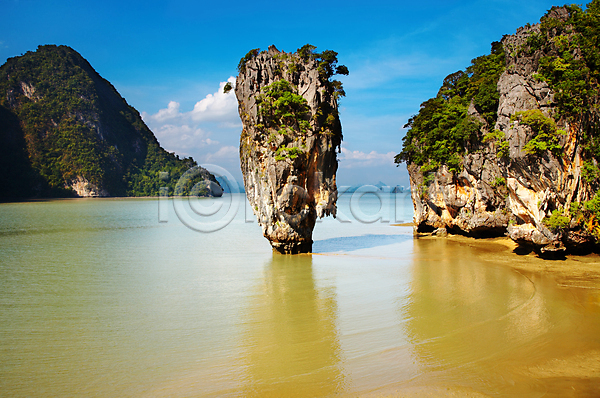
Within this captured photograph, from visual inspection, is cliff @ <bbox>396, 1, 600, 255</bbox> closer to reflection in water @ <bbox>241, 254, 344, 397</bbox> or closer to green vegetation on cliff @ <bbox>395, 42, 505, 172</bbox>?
green vegetation on cliff @ <bbox>395, 42, 505, 172</bbox>

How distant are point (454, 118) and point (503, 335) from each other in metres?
16.5

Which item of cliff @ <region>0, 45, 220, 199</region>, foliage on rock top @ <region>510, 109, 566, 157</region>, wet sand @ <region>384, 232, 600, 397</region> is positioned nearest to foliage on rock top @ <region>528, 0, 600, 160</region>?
foliage on rock top @ <region>510, 109, 566, 157</region>

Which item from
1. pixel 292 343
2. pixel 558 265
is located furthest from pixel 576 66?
pixel 292 343

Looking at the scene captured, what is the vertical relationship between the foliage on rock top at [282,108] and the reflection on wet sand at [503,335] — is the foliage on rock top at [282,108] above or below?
above

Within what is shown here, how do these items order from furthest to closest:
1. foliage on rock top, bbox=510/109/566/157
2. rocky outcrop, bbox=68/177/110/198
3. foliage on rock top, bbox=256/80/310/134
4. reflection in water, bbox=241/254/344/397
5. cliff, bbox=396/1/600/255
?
rocky outcrop, bbox=68/177/110/198 < foliage on rock top, bbox=256/80/310/134 < cliff, bbox=396/1/600/255 < foliage on rock top, bbox=510/109/566/157 < reflection in water, bbox=241/254/344/397

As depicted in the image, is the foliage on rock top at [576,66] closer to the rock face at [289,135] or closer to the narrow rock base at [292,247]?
the rock face at [289,135]

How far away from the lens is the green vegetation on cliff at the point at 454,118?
19.1 m

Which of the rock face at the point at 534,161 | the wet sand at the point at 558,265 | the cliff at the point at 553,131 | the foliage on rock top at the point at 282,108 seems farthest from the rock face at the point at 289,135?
the wet sand at the point at 558,265

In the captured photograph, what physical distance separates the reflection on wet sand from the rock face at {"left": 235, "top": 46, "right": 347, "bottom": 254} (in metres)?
7.18

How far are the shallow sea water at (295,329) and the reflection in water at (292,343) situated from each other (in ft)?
0.12

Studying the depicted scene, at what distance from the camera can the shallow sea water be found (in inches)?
246

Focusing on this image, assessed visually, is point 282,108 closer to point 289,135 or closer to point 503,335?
point 289,135

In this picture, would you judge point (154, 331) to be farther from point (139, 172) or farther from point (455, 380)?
point (139, 172)

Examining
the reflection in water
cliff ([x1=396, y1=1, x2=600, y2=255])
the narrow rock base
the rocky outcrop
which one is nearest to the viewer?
the reflection in water
